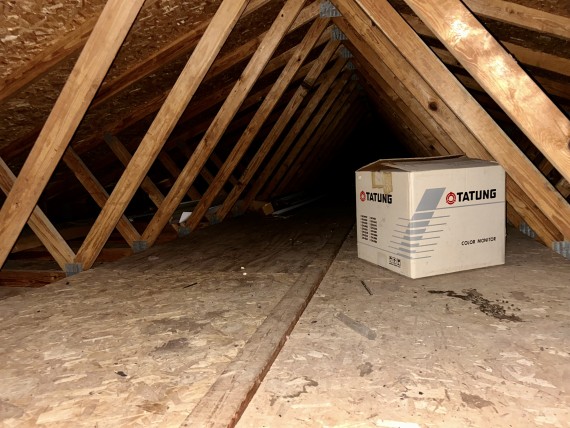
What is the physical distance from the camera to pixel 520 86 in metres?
1.60

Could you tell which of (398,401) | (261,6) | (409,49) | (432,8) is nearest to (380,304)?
(398,401)

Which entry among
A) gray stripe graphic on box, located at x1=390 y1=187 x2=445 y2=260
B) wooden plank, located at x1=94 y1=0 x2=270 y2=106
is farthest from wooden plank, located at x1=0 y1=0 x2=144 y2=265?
gray stripe graphic on box, located at x1=390 y1=187 x2=445 y2=260

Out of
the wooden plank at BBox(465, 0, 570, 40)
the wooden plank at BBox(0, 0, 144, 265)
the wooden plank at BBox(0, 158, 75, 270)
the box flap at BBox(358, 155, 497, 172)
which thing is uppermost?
the wooden plank at BBox(465, 0, 570, 40)

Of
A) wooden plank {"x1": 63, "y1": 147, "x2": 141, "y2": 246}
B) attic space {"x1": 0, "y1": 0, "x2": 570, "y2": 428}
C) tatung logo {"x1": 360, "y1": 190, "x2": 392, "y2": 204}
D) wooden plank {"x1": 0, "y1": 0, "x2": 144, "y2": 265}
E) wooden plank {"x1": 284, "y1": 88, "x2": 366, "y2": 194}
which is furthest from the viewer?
wooden plank {"x1": 284, "y1": 88, "x2": 366, "y2": 194}

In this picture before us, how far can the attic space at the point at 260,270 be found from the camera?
44.8 inches

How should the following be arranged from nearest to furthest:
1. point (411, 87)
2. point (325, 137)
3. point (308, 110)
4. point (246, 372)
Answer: point (246, 372), point (411, 87), point (308, 110), point (325, 137)

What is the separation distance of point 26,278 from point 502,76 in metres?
3.60

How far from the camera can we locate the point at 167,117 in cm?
251

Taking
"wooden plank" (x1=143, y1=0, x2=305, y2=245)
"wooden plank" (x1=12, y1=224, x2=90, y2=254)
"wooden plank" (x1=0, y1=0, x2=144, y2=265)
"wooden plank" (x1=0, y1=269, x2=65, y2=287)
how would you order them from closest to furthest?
"wooden plank" (x1=0, y1=0, x2=144, y2=265) → "wooden plank" (x1=143, y1=0, x2=305, y2=245) → "wooden plank" (x1=0, y1=269, x2=65, y2=287) → "wooden plank" (x1=12, y1=224, x2=90, y2=254)

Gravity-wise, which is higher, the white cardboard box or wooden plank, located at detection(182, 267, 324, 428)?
the white cardboard box

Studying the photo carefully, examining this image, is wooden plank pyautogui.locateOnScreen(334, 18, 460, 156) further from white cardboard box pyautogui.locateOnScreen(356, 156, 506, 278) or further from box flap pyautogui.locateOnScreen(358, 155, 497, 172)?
white cardboard box pyautogui.locateOnScreen(356, 156, 506, 278)

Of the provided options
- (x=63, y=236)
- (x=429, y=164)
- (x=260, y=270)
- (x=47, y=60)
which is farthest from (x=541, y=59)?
(x=63, y=236)

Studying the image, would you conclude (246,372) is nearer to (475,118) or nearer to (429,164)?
(429,164)

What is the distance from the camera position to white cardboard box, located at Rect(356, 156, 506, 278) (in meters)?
2.14
